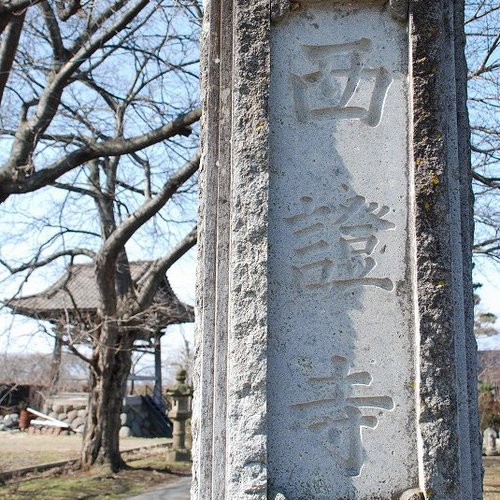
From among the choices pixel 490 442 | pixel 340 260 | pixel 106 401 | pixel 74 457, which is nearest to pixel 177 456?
pixel 74 457

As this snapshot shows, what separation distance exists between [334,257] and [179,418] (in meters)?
12.6

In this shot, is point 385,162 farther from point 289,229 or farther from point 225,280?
point 225,280

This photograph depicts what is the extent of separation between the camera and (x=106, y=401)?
12258 mm

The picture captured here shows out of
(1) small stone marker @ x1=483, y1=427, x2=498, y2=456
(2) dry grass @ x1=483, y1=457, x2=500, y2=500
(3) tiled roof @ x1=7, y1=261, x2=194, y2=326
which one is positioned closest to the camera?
(2) dry grass @ x1=483, y1=457, x2=500, y2=500

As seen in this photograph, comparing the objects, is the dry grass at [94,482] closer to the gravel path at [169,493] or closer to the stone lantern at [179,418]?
the gravel path at [169,493]

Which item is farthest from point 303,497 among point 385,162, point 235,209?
point 385,162

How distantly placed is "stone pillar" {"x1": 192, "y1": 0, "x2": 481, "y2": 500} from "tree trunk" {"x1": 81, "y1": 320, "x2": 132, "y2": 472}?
372 inches

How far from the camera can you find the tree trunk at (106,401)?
12117mm

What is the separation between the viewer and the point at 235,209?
2.97 meters

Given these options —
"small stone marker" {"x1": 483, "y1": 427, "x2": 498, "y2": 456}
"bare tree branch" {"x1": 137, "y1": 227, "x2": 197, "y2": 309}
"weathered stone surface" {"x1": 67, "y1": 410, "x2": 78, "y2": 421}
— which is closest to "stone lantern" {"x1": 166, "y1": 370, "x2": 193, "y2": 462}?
"bare tree branch" {"x1": 137, "y1": 227, "x2": 197, "y2": 309}

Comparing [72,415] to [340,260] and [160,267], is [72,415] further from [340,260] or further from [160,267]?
[340,260]

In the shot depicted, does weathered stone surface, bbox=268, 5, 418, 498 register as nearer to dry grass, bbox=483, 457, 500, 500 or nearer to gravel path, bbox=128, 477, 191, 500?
gravel path, bbox=128, 477, 191, 500

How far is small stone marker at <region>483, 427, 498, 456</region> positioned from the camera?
15695 mm

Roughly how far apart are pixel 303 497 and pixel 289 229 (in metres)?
1.14
